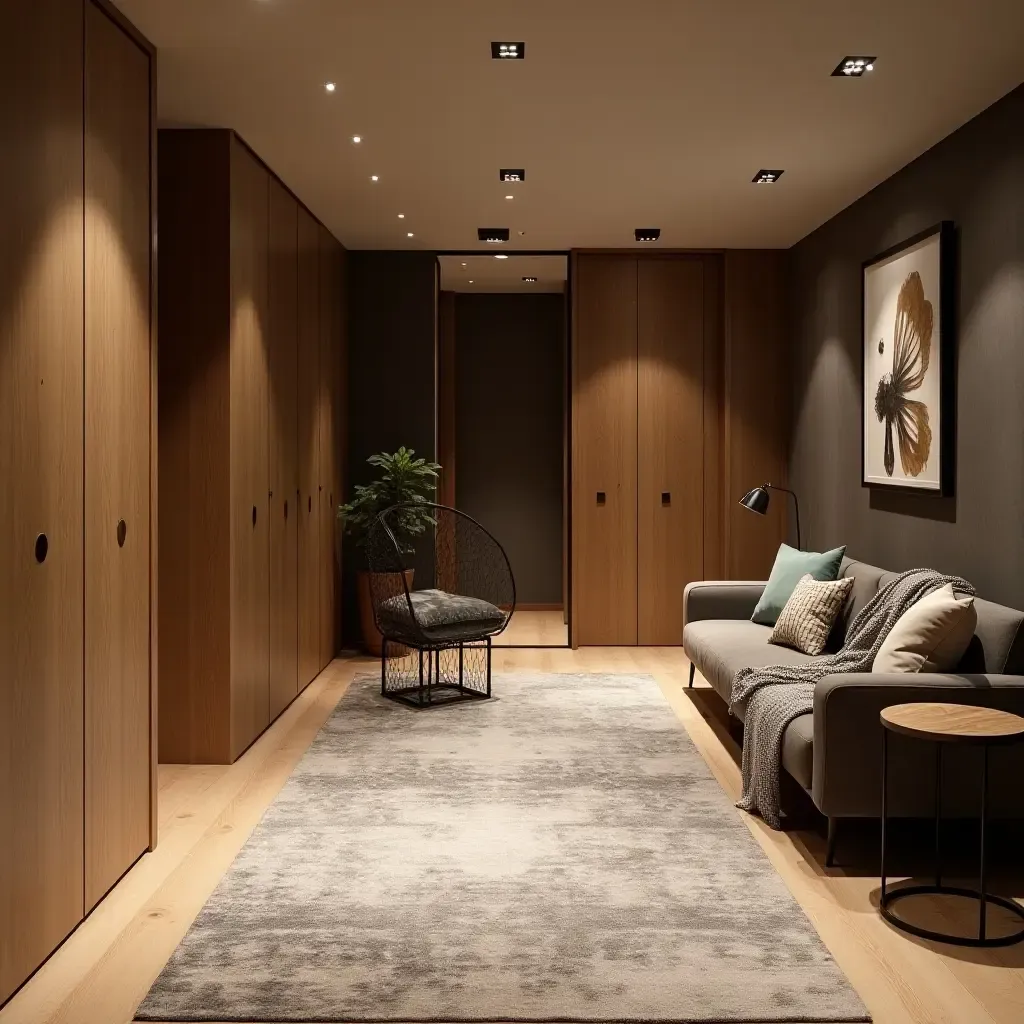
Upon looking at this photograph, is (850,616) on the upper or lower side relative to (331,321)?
lower

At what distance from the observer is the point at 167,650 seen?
15.2 ft

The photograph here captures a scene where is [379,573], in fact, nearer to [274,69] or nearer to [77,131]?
[274,69]

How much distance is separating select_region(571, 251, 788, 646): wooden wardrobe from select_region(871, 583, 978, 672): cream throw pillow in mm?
3527

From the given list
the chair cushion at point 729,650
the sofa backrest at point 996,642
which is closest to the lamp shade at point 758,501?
the chair cushion at point 729,650

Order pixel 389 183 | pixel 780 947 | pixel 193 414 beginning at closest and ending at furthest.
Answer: pixel 780 947, pixel 193 414, pixel 389 183

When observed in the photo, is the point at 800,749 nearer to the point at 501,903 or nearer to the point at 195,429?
the point at 501,903

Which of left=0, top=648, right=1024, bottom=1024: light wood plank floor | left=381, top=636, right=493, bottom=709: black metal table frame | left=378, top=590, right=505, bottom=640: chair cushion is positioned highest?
left=378, top=590, right=505, bottom=640: chair cushion

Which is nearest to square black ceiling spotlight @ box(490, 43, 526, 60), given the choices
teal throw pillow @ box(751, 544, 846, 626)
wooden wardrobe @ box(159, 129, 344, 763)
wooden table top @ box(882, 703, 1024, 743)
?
wooden wardrobe @ box(159, 129, 344, 763)

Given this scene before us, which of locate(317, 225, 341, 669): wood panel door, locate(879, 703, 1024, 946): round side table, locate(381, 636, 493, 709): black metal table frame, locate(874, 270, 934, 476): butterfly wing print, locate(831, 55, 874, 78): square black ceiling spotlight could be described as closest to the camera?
locate(879, 703, 1024, 946): round side table

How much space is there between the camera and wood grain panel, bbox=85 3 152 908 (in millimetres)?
3092

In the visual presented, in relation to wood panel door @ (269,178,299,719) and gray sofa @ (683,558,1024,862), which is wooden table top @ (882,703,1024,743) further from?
wood panel door @ (269,178,299,719)

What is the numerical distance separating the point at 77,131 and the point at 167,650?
2299mm

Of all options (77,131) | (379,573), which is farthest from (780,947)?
(379,573)

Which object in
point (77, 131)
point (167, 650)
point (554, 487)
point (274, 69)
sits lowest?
point (167, 650)
